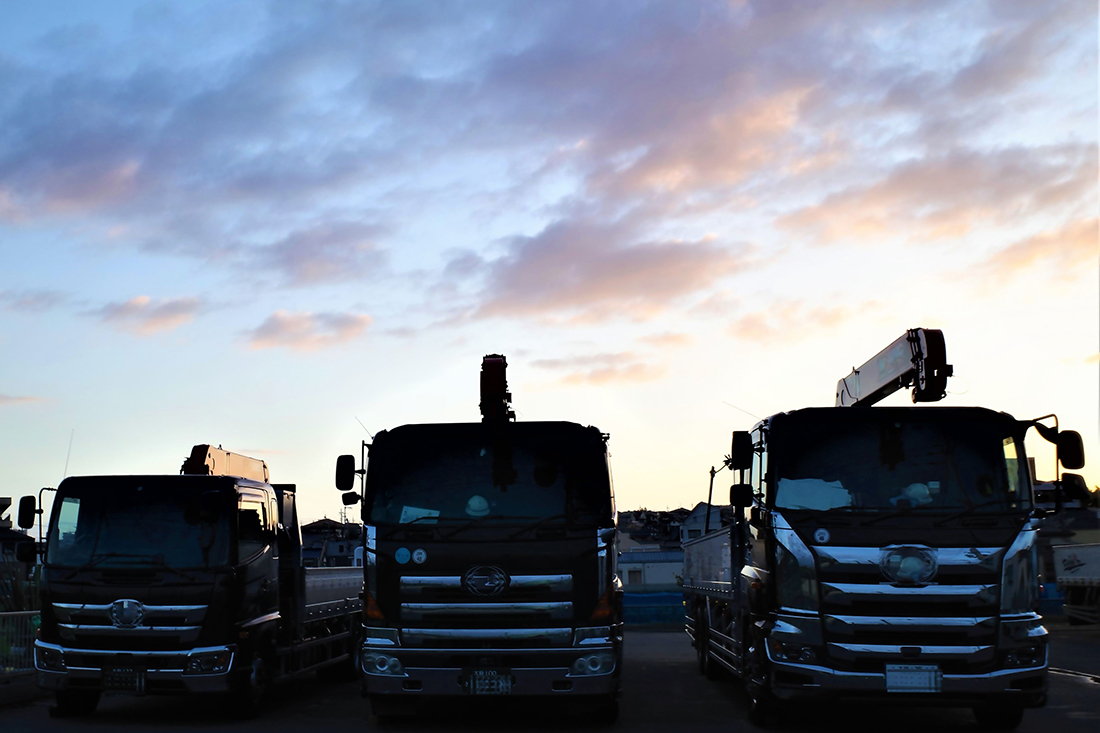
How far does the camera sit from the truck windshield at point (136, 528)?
12336 millimetres

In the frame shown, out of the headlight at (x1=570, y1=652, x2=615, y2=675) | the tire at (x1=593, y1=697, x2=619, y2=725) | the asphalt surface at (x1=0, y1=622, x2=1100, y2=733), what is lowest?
the asphalt surface at (x1=0, y1=622, x2=1100, y2=733)

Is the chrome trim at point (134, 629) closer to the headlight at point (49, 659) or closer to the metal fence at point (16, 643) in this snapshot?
the headlight at point (49, 659)

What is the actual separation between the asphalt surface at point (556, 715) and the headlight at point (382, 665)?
3.53 ft

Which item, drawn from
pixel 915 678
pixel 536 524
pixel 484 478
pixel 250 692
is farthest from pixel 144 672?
pixel 915 678

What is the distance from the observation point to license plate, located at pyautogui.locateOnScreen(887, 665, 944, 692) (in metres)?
10.2

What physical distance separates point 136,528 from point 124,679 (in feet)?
5.24

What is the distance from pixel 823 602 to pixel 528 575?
273 centimetres

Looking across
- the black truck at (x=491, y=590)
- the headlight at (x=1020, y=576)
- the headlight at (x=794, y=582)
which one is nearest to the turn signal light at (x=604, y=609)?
the black truck at (x=491, y=590)

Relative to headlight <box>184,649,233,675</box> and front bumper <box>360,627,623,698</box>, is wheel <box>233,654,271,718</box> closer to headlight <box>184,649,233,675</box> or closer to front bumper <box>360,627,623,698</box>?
headlight <box>184,649,233,675</box>

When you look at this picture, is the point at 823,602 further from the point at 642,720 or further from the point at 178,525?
the point at 178,525

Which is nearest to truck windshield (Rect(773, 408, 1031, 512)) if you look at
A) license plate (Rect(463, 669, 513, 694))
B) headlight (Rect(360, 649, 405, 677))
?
license plate (Rect(463, 669, 513, 694))

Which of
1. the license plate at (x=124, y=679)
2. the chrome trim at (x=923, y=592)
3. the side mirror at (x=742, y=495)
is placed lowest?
the license plate at (x=124, y=679)

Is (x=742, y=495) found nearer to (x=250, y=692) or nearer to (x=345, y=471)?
(x=345, y=471)

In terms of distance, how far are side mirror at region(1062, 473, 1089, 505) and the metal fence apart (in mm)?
12184
